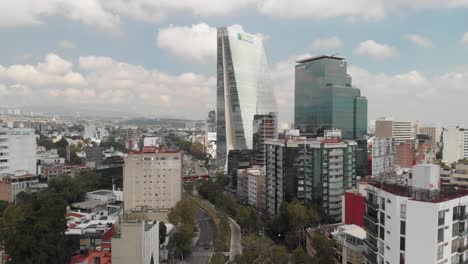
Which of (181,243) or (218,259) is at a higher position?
(218,259)

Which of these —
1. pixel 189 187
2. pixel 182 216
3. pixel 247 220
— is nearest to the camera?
pixel 247 220

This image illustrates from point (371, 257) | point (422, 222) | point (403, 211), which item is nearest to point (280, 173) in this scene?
point (371, 257)

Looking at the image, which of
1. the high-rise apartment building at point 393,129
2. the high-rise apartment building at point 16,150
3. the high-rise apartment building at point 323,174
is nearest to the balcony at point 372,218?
the high-rise apartment building at point 323,174

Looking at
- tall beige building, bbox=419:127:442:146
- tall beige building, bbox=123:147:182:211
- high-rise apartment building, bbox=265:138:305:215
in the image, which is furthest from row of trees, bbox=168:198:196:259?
tall beige building, bbox=419:127:442:146

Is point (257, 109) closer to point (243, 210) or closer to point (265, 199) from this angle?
point (265, 199)

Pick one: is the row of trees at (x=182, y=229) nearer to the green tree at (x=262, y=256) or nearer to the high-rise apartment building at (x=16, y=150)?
the green tree at (x=262, y=256)

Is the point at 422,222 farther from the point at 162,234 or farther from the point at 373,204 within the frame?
the point at 162,234

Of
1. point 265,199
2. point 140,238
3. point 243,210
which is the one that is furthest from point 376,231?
point 265,199
